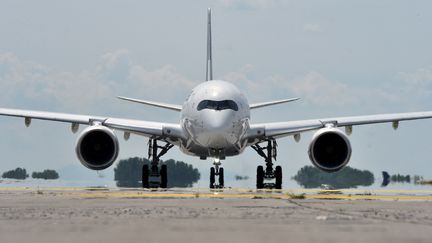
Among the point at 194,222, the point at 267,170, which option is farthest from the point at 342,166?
the point at 194,222

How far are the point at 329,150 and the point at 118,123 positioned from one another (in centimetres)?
764

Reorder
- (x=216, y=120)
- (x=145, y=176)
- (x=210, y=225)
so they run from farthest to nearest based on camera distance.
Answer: (x=145, y=176)
(x=216, y=120)
(x=210, y=225)

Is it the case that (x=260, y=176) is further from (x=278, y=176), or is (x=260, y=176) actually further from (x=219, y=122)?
(x=219, y=122)

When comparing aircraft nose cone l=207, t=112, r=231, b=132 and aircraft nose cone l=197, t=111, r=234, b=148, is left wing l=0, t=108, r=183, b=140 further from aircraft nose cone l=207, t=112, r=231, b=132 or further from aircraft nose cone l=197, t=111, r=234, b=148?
aircraft nose cone l=207, t=112, r=231, b=132

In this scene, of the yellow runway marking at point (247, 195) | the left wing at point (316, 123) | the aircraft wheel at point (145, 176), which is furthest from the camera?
the aircraft wheel at point (145, 176)

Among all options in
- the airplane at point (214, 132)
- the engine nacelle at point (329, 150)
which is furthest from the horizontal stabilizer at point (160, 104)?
the engine nacelle at point (329, 150)

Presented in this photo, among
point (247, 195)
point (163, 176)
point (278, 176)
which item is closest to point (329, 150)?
point (278, 176)

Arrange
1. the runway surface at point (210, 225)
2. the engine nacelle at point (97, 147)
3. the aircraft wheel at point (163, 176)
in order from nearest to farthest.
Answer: the runway surface at point (210, 225) < the engine nacelle at point (97, 147) < the aircraft wheel at point (163, 176)

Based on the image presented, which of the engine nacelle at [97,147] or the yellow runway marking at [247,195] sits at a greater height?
the engine nacelle at [97,147]

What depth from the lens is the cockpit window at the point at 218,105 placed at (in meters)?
28.7

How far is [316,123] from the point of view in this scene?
100 ft

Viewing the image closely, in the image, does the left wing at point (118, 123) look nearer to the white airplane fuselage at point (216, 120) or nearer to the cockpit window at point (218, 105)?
the white airplane fuselage at point (216, 120)

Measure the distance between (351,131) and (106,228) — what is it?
23.2 meters

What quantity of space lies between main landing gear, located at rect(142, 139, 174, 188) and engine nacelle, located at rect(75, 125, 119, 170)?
287 cm
